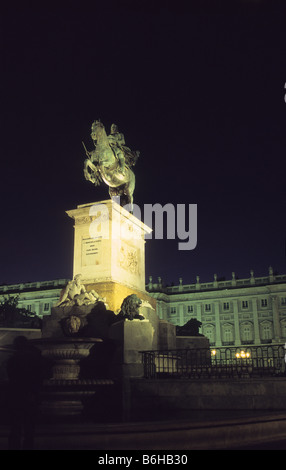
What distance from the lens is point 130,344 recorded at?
44.5ft

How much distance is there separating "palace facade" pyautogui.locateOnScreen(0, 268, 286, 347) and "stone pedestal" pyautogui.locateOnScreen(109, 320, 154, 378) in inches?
3335

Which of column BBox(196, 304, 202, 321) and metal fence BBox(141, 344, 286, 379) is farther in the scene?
column BBox(196, 304, 202, 321)

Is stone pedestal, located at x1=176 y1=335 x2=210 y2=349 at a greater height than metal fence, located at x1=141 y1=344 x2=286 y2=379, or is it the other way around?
stone pedestal, located at x1=176 y1=335 x2=210 y2=349

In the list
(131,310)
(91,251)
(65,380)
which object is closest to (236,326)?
(91,251)

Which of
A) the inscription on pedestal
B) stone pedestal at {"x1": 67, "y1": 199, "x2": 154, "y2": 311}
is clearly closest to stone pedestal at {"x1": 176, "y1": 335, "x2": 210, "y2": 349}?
stone pedestal at {"x1": 67, "y1": 199, "x2": 154, "y2": 311}

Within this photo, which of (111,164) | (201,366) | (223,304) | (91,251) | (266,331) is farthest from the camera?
(223,304)

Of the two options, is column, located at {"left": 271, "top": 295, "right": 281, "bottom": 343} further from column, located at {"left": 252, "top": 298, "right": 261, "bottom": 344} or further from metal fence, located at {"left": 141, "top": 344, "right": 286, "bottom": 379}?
metal fence, located at {"left": 141, "top": 344, "right": 286, "bottom": 379}

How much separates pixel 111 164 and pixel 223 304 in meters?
88.3

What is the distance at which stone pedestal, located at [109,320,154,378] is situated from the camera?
12.9 metres

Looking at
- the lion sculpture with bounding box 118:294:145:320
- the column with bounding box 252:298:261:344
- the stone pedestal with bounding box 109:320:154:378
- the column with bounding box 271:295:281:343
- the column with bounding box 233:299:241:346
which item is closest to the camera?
the stone pedestal with bounding box 109:320:154:378

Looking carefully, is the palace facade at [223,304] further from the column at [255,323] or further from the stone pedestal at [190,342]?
the stone pedestal at [190,342]

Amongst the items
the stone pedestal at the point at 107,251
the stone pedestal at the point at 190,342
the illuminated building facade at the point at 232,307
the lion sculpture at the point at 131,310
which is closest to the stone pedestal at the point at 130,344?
the lion sculpture at the point at 131,310

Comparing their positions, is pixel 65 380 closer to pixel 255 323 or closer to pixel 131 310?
pixel 131 310

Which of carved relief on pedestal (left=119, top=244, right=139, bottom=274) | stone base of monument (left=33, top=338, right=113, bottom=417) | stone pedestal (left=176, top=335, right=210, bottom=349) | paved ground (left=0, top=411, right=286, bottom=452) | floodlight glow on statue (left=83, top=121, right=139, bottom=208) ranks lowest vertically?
paved ground (left=0, top=411, right=286, bottom=452)
